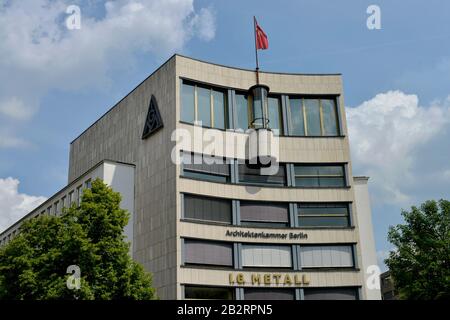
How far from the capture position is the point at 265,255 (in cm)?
4481

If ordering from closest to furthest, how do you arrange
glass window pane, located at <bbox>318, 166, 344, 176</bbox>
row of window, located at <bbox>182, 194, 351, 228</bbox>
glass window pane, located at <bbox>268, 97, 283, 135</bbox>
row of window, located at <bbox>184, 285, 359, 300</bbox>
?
1. row of window, located at <bbox>184, 285, 359, 300</bbox>
2. row of window, located at <bbox>182, 194, 351, 228</bbox>
3. glass window pane, located at <bbox>318, 166, 344, 176</bbox>
4. glass window pane, located at <bbox>268, 97, 283, 135</bbox>

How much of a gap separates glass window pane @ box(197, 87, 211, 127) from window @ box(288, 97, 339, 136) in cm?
762

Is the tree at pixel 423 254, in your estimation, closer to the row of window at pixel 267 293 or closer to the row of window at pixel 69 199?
the row of window at pixel 267 293

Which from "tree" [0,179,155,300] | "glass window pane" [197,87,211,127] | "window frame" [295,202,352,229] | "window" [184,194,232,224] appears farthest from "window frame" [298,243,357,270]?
"tree" [0,179,155,300]

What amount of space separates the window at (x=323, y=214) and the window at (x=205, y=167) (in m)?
7.00

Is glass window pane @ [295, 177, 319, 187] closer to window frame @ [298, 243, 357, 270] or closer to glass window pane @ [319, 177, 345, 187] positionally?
glass window pane @ [319, 177, 345, 187]

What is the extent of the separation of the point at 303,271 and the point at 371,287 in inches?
238

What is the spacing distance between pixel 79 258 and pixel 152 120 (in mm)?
18896

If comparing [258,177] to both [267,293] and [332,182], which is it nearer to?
[332,182]

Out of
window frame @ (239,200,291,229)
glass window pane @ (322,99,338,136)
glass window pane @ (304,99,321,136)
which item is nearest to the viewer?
window frame @ (239,200,291,229)

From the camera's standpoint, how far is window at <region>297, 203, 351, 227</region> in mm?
47031

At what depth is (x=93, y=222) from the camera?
32406 mm

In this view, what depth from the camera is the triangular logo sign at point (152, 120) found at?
4681cm
